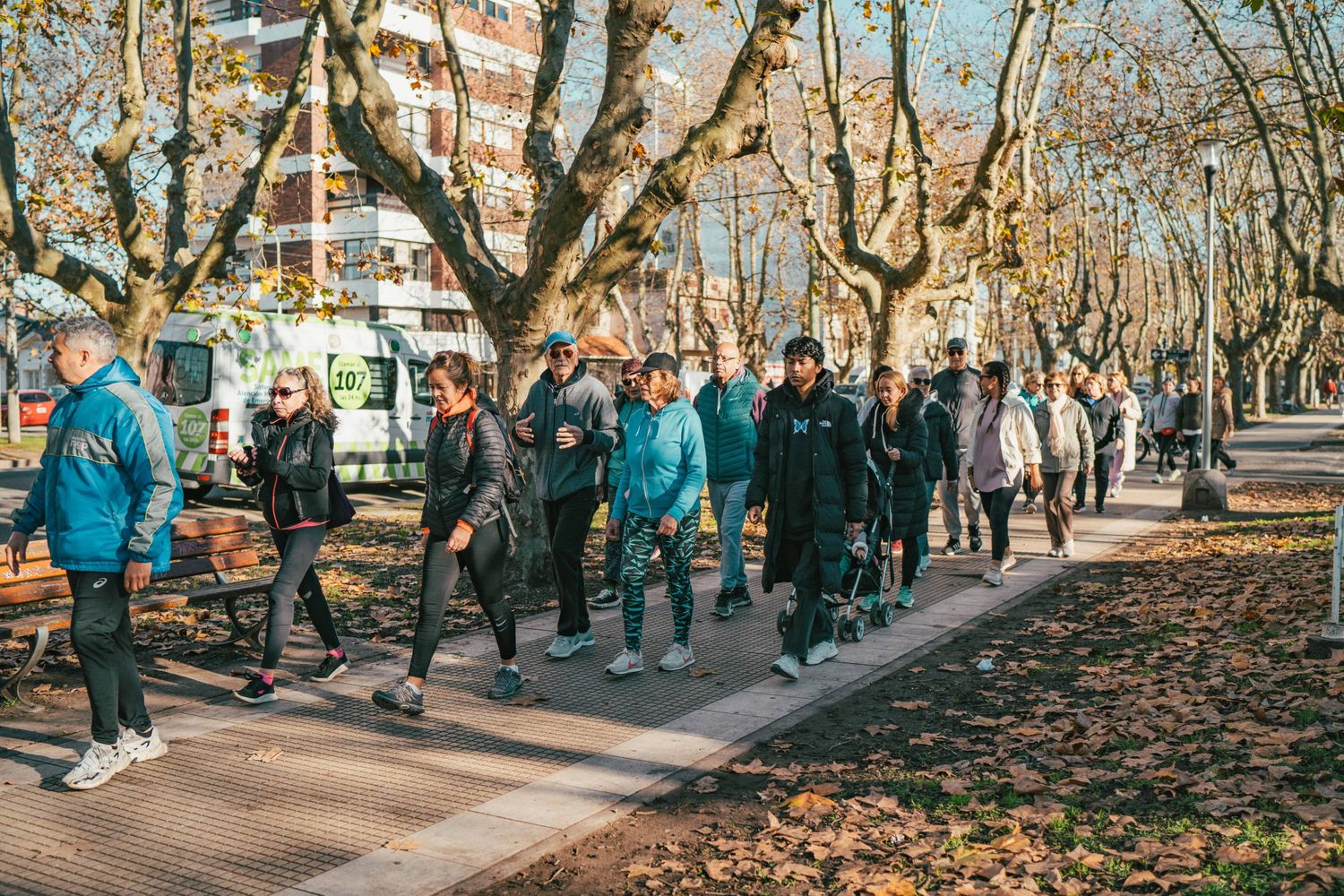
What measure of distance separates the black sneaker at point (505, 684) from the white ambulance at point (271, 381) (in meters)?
9.76

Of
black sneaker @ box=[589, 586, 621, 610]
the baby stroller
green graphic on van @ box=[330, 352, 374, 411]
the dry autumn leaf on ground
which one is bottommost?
the dry autumn leaf on ground

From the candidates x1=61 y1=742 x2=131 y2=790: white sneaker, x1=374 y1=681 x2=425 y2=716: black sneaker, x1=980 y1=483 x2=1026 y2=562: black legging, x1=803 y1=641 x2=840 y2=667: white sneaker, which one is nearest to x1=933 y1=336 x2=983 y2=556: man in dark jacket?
x1=980 y1=483 x2=1026 y2=562: black legging

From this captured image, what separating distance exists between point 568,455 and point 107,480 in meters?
2.92

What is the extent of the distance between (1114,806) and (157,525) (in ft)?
14.0

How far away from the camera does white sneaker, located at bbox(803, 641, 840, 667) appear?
25.4 ft

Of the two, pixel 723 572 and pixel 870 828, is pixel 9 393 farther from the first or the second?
pixel 870 828

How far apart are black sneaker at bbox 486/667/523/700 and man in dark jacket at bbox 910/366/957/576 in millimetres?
4636

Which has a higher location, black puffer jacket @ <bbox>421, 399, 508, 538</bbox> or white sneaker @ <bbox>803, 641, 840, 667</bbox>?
black puffer jacket @ <bbox>421, 399, 508, 538</bbox>

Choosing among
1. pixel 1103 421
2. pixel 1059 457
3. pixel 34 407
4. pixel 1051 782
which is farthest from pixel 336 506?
pixel 34 407

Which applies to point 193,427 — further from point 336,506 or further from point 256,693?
point 256,693

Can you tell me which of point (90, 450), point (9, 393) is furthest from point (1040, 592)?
point (9, 393)

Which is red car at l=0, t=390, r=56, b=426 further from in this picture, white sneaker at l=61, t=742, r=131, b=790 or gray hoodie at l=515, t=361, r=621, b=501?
white sneaker at l=61, t=742, r=131, b=790

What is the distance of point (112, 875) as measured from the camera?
4527 millimetres

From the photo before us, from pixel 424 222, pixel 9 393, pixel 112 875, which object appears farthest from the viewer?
pixel 9 393
